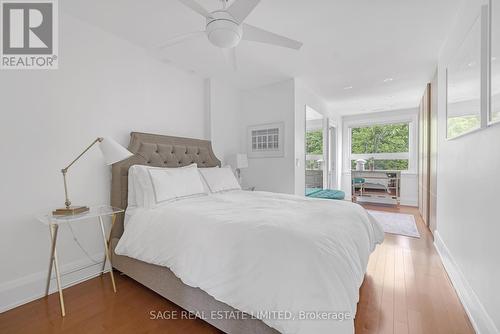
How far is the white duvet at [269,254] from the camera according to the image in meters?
1.05

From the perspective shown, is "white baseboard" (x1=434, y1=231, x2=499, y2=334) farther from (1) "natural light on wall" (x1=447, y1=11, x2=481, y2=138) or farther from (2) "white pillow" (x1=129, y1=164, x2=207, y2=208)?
(2) "white pillow" (x1=129, y1=164, x2=207, y2=208)

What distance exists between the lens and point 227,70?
330cm

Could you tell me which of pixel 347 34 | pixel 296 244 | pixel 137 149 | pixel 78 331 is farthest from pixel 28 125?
pixel 347 34

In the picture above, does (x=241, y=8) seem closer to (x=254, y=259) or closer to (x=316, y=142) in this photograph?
(x=254, y=259)

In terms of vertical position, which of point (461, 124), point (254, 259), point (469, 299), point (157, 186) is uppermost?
point (461, 124)

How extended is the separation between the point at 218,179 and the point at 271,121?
1.59 meters

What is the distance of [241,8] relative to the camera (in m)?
1.46

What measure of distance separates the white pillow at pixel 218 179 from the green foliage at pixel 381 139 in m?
4.78

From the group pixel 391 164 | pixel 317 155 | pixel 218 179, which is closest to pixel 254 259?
pixel 218 179

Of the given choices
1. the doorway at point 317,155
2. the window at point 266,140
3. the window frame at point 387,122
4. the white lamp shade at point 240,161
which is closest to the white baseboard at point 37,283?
the white lamp shade at point 240,161

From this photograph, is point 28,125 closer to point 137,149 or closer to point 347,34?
point 137,149

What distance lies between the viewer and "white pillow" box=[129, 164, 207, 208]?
81.9 inches

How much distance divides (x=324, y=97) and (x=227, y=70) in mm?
2411

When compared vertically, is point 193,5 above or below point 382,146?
above
